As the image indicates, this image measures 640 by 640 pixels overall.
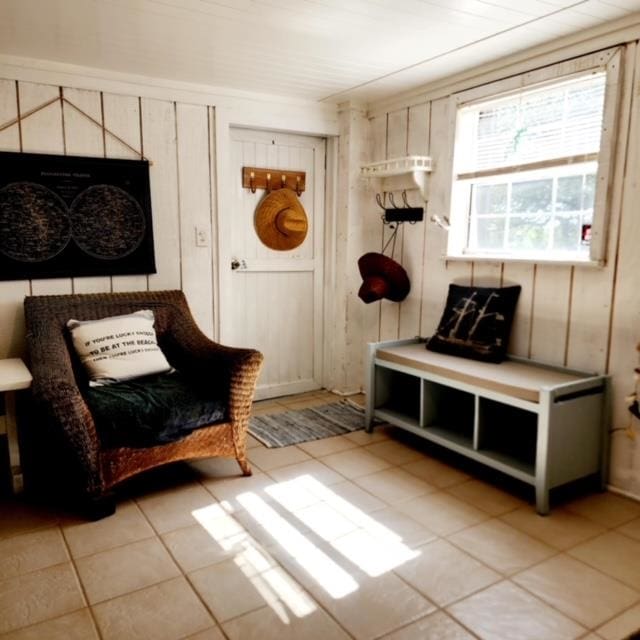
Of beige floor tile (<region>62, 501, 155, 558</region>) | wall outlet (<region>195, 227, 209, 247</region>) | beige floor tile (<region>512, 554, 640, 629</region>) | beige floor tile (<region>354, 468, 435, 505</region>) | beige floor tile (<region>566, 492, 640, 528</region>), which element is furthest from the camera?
wall outlet (<region>195, 227, 209, 247</region>)

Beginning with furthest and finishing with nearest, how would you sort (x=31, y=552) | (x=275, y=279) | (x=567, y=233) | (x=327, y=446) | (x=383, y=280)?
(x=275, y=279) → (x=383, y=280) → (x=327, y=446) → (x=567, y=233) → (x=31, y=552)

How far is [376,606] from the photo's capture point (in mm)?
1769

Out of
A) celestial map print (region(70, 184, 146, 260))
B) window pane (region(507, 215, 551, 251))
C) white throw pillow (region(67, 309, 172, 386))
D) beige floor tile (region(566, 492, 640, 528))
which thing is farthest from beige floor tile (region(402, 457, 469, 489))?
celestial map print (region(70, 184, 146, 260))

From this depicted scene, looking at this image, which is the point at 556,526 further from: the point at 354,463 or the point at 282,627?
the point at 282,627

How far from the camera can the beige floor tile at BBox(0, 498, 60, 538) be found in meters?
2.22

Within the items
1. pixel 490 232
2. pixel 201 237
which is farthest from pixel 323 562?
pixel 201 237

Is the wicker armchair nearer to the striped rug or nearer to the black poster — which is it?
the black poster

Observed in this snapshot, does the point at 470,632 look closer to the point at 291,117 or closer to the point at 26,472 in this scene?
the point at 26,472

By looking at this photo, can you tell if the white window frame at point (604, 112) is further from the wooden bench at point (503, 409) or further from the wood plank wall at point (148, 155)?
the wood plank wall at point (148, 155)

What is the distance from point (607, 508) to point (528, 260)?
1.23m

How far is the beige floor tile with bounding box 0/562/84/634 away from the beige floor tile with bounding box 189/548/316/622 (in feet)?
1.30

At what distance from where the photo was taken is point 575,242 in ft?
9.01

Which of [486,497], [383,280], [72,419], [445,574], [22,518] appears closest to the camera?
[445,574]

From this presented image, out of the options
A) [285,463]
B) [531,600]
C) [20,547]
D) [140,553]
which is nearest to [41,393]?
[20,547]
